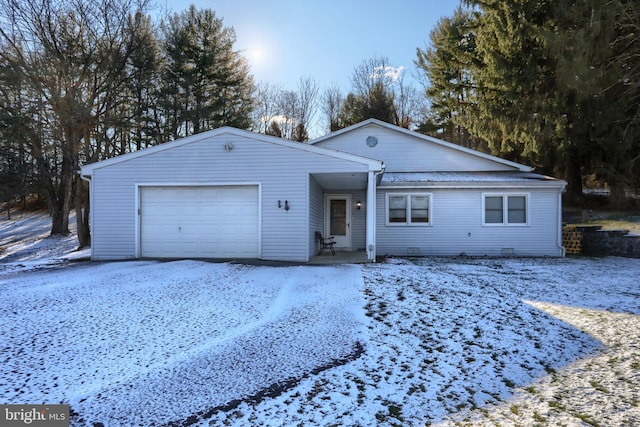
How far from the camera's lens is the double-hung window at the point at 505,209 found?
38.0 ft

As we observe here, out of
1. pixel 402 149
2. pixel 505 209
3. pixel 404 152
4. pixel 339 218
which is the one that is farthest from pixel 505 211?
pixel 339 218

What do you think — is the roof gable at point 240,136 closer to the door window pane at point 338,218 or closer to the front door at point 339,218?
the front door at point 339,218

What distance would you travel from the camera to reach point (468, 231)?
11688 millimetres

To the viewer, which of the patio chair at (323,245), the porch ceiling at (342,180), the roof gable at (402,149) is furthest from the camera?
the roof gable at (402,149)

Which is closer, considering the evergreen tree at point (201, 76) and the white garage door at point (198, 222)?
the white garage door at point (198, 222)

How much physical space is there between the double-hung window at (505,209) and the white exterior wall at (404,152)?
2639mm

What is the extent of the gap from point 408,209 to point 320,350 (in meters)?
8.71

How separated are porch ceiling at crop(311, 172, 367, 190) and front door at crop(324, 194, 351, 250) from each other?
58 cm

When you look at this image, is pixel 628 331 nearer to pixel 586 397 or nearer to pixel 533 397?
pixel 586 397

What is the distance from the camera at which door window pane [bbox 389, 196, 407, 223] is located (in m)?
12.0

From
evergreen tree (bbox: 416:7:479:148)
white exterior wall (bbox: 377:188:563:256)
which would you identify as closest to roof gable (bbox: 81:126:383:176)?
white exterior wall (bbox: 377:188:563:256)

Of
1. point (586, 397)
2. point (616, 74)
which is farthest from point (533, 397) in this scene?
point (616, 74)

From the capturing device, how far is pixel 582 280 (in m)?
7.39

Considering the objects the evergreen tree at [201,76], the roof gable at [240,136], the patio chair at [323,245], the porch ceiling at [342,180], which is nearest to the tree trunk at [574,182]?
the porch ceiling at [342,180]
